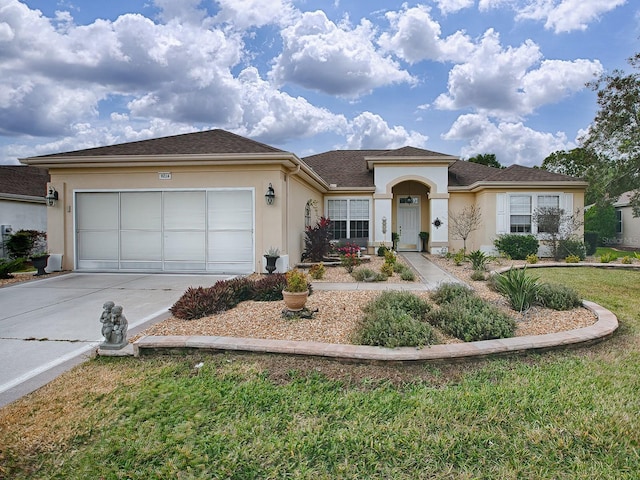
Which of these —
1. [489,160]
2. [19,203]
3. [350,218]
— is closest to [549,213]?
[350,218]

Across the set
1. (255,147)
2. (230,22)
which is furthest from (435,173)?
(230,22)

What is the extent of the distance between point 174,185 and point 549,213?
14.5 meters

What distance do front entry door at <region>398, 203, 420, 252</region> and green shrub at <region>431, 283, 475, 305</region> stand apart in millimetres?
11539

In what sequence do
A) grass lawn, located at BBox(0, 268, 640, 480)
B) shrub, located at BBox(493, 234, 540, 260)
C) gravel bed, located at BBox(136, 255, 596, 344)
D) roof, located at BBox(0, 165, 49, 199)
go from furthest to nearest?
roof, located at BBox(0, 165, 49, 199) < shrub, located at BBox(493, 234, 540, 260) < gravel bed, located at BBox(136, 255, 596, 344) < grass lawn, located at BBox(0, 268, 640, 480)

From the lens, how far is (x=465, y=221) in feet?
54.5

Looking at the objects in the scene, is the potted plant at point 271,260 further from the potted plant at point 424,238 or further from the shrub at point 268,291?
the potted plant at point 424,238

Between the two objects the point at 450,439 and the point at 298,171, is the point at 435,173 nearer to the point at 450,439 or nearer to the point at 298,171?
the point at 298,171

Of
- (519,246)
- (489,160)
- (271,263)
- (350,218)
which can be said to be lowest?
(271,263)

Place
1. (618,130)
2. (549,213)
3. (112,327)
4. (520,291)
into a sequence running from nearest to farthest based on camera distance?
(112,327)
(520,291)
(549,213)
(618,130)

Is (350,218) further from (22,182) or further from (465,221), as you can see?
(22,182)

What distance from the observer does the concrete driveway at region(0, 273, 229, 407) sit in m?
3.91

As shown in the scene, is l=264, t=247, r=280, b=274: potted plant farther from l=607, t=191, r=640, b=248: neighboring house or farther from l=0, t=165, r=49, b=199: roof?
l=607, t=191, r=640, b=248: neighboring house

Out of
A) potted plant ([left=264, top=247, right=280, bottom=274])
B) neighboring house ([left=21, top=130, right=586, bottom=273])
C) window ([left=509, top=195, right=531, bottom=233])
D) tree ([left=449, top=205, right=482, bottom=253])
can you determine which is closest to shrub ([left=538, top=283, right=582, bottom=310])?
potted plant ([left=264, top=247, right=280, bottom=274])

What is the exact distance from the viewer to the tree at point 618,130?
15.8 metres
